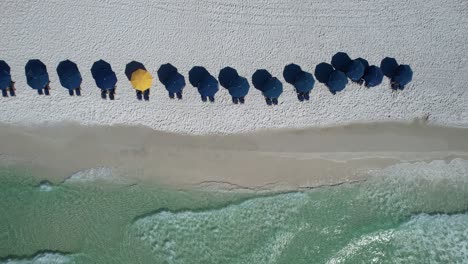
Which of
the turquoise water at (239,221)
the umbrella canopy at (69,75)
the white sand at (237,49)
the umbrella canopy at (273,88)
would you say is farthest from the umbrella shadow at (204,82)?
the umbrella canopy at (69,75)

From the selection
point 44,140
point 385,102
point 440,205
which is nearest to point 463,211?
point 440,205

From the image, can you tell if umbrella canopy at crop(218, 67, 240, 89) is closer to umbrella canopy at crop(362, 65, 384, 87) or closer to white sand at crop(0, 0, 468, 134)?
white sand at crop(0, 0, 468, 134)

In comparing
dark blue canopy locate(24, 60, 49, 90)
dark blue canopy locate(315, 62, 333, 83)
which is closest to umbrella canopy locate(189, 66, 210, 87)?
dark blue canopy locate(315, 62, 333, 83)

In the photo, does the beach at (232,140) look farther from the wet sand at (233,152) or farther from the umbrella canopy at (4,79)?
the umbrella canopy at (4,79)

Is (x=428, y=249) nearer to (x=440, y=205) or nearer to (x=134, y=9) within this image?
(x=440, y=205)

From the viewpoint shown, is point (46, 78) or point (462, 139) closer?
point (46, 78)

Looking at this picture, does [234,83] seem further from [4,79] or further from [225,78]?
[4,79]
